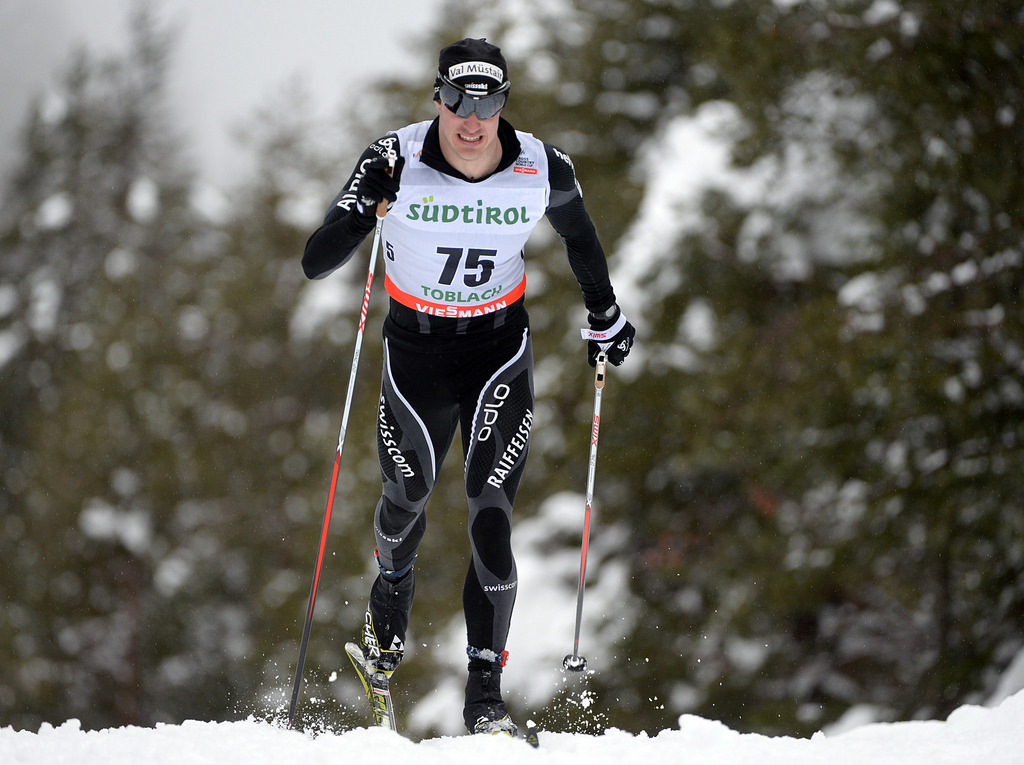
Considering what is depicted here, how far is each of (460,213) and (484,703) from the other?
2.16m

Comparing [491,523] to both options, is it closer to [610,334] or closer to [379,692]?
[610,334]

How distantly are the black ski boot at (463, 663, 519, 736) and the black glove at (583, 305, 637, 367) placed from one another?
1.54 meters

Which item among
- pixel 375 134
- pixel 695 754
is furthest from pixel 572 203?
pixel 375 134

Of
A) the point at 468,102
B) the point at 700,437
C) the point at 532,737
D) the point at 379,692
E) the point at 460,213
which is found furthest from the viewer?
the point at 700,437

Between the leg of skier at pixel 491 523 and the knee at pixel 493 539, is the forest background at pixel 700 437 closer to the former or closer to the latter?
the leg of skier at pixel 491 523

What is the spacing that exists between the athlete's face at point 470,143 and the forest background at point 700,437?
10.1 ft

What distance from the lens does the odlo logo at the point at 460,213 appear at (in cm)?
346

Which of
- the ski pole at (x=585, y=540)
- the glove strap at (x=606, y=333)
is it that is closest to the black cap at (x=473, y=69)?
the glove strap at (x=606, y=333)

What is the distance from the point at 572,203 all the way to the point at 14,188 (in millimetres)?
26396

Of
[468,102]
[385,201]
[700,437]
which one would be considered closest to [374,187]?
[385,201]

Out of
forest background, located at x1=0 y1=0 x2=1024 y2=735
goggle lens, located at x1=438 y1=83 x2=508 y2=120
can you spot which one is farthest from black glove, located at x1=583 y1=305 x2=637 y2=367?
Answer: forest background, located at x1=0 y1=0 x2=1024 y2=735

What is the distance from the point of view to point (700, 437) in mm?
10422

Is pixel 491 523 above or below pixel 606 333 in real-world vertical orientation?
below

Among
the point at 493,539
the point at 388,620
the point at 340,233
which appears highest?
the point at 340,233
